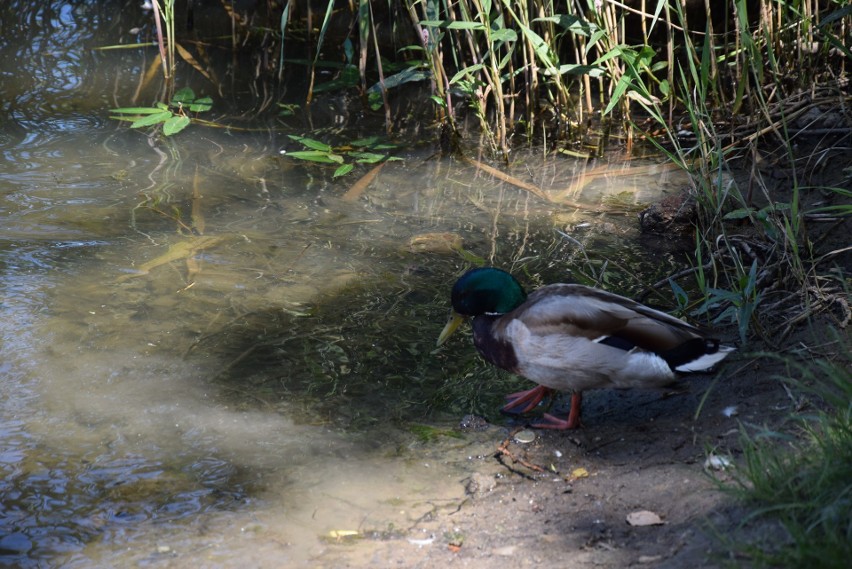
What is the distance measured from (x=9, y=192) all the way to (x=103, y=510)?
290cm

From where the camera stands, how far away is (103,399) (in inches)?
137

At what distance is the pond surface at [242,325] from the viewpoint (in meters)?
2.94

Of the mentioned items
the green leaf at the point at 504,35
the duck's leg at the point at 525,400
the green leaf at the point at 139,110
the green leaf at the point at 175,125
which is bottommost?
the duck's leg at the point at 525,400

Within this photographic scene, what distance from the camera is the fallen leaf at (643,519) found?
263cm

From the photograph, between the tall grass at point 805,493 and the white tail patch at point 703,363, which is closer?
the tall grass at point 805,493

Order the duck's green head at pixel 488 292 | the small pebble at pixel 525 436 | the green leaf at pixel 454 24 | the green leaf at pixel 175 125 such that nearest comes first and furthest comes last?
1. the small pebble at pixel 525 436
2. the duck's green head at pixel 488 292
3. the green leaf at pixel 454 24
4. the green leaf at pixel 175 125

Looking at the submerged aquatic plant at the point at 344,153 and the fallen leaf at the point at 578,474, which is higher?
the submerged aquatic plant at the point at 344,153

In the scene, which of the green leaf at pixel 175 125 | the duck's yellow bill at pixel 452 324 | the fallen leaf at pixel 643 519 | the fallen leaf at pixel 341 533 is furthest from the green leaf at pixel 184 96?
the fallen leaf at pixel 643 519

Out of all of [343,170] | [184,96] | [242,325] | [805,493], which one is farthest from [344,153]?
[805,493]

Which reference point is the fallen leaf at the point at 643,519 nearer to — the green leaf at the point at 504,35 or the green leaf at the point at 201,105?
the green leaf at the point at 504,35

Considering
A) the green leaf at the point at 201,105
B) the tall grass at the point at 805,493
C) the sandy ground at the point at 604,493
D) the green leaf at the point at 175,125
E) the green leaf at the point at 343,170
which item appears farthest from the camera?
the green leaf at the point at 201,105

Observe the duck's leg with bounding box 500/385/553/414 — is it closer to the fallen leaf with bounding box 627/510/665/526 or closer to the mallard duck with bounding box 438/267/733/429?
the mallard duck with bounding box 438/267/733/429

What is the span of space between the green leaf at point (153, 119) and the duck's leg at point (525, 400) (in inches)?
141

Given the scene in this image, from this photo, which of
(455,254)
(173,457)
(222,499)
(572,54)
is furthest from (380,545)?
(572,54)
